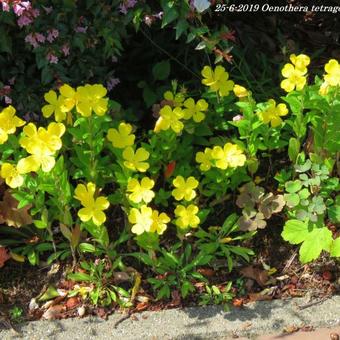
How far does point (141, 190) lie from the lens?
2.54m

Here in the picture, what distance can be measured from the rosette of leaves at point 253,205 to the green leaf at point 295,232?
0.41 ft

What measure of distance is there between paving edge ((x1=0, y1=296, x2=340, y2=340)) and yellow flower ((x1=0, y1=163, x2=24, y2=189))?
1.94 ft

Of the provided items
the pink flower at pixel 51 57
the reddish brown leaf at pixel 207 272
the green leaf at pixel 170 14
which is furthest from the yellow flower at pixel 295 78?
the pink flower at pixel 51 57

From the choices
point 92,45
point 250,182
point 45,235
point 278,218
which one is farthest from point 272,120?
point 45,235

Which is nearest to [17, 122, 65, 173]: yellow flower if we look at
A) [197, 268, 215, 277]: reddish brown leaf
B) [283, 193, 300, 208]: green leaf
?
[197, 268, 215, 277]: reddish brown leaf

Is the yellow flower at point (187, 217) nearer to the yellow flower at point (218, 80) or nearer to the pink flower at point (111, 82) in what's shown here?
the yellow flower at point (218, 80)

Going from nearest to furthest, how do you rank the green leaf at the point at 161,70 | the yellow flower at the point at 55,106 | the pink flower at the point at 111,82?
the yellow flower at the point at 55,106, the pink flower at the point at 111,82, the green leaf at the point at 161,70

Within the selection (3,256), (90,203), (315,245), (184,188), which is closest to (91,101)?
(90,203)

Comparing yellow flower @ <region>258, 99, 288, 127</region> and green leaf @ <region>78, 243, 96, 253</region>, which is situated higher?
yellow flower @ <region>258, 99, 288, 127</region>

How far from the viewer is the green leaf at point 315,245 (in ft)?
8.52

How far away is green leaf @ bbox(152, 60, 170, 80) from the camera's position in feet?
10.6

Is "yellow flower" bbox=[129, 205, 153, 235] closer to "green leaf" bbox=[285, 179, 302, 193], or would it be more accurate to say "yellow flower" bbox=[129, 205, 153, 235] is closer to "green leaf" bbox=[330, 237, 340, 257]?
"green leaf" bbox=[285, 179, 302, 193]

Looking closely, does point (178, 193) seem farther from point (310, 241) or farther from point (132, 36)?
point (132, 36)

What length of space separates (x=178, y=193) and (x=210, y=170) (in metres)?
0.23
